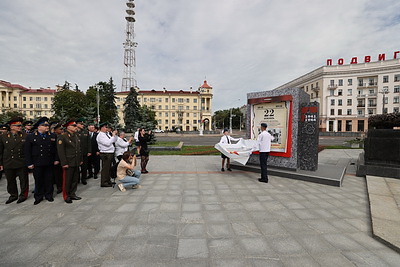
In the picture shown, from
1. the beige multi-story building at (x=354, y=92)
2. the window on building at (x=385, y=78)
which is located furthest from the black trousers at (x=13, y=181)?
the window on building at (x=385, y=78)

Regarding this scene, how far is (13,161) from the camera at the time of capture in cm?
468

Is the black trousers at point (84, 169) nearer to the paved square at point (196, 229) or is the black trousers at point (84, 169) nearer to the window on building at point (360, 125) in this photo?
the paved square at point (196, 229)

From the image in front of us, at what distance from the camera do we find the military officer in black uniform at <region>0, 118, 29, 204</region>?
4.65 m

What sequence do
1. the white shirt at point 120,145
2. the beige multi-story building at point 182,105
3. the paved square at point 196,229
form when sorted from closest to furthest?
1. the paved square at point 196,229
2. the white shirt at point 120,145
3. the beige multi-story building at point 182,105

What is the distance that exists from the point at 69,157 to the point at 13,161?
4.22 feet

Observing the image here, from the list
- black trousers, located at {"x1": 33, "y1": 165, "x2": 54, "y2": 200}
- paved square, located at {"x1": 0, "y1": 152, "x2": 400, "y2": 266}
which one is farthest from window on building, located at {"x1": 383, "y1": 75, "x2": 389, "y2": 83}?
black trousers, located at {"x1": 33, "y1": 165, "x2": 54, "y2": 200}

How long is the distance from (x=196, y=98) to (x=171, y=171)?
73227mm

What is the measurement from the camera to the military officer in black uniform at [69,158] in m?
4.69

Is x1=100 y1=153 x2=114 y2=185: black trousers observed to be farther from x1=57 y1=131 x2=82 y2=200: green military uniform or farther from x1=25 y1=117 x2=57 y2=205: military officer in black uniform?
x1=25 y1=117 x2=57 y2=205: military officer in black uniform

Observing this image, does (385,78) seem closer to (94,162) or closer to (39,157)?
(94,162)

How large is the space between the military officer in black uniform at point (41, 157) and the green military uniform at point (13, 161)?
38 centimetres

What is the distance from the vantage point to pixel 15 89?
7331cm

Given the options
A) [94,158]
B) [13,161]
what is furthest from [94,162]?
[13,161]

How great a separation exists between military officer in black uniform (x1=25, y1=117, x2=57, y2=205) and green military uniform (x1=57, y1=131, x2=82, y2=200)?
0.35 metres
